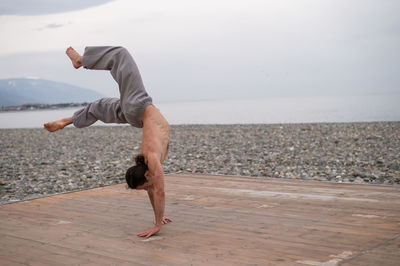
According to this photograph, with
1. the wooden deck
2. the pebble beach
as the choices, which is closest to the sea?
the pebble beach

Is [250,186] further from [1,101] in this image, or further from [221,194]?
[1,101]

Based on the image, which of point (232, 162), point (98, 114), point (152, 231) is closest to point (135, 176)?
point (152, 231)

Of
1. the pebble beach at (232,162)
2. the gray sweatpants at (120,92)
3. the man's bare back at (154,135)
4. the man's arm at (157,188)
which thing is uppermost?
the gray sweatpants at (120,92)

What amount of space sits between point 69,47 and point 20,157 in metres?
9.69

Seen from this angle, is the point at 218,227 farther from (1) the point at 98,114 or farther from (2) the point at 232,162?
(2) the point at 232,162

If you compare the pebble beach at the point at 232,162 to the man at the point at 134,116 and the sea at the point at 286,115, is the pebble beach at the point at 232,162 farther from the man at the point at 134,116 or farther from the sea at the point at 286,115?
the sea at the point at 286,115

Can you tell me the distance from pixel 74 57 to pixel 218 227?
8.29ft

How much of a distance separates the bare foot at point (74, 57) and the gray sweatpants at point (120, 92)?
113mm

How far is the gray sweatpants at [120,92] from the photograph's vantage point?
14.5 feet

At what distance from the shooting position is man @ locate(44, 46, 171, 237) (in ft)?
12.4

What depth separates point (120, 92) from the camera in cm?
453

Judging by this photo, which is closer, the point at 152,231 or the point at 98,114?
the point at 152,231

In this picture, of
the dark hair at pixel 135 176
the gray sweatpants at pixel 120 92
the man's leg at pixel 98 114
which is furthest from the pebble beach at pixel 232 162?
the dark hair at pixel 135 176

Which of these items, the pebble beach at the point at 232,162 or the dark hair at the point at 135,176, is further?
the pebble beach at the point at 232,162
